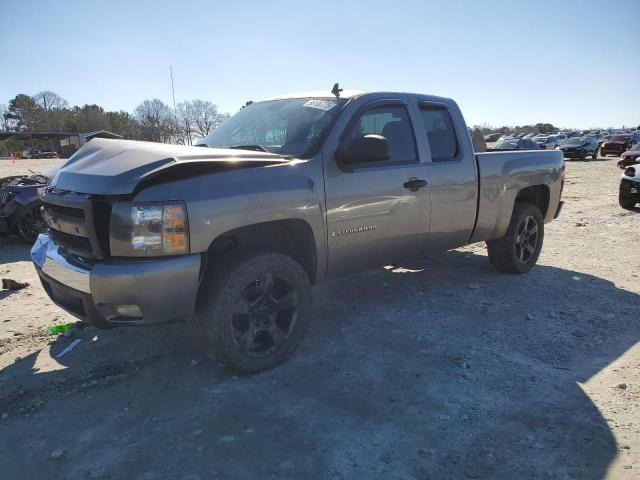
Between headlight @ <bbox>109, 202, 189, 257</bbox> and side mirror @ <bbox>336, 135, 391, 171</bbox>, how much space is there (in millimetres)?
1349

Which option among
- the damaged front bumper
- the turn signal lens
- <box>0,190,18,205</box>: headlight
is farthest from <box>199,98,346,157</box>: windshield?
<box>0,190,18,205</box>: headlight

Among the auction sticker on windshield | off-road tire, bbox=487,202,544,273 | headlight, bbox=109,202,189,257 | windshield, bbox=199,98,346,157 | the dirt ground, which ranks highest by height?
the auction sticker on windshield

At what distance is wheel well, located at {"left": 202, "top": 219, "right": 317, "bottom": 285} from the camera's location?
10.8ft

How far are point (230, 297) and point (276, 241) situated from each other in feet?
2.14

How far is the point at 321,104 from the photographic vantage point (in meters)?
3.97

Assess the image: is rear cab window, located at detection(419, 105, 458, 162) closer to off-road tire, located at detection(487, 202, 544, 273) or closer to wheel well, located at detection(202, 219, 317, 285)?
off-road tire, located at detection(487, 202, 544, 273)

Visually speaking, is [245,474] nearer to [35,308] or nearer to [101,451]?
[101,451]

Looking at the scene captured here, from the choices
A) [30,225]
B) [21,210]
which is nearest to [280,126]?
[21,210]

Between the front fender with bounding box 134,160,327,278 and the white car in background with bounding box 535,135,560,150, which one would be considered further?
the white car in background with bounding box 535,135,560,150

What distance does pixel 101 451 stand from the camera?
2537mm

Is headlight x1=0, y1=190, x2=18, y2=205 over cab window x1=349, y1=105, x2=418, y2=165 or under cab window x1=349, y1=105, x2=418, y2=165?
under

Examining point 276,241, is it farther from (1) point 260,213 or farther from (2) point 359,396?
(2) point 359,396

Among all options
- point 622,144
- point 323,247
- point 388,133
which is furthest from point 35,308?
point 622,144

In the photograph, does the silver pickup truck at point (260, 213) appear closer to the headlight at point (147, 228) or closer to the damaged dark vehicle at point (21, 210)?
the headlight at point (147, 228)
